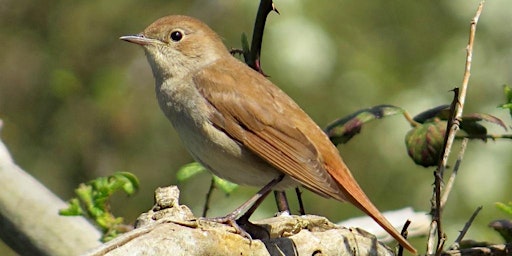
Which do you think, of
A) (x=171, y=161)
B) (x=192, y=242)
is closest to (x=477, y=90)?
(x=171, y=161)

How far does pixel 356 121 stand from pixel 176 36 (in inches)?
40.3

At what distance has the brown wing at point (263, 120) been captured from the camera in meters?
4.04

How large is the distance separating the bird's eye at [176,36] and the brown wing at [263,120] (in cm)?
38

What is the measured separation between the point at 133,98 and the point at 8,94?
37.0 inches

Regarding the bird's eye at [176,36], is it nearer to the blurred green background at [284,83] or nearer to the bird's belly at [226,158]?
the bird's belly at [226,158]

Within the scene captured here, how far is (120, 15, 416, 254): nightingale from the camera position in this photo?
4.01 metres

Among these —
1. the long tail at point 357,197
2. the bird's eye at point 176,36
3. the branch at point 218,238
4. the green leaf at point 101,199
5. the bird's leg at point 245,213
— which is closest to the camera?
the branch at point 218,238

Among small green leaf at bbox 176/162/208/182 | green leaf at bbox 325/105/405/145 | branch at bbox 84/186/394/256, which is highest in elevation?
small green leaf at bbox 176/162/208/182

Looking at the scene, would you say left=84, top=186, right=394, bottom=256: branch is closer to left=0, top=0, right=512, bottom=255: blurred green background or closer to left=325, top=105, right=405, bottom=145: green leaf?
left=325, top=105, right=405, bottom=145: green leaf

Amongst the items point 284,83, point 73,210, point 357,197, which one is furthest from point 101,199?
point 284,83

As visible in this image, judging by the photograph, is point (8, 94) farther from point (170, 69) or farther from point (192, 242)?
point (192, 242)

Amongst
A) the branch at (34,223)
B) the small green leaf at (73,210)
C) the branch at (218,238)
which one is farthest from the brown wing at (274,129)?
the branch at (34,223)

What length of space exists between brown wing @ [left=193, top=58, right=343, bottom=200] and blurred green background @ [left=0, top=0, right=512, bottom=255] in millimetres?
1840

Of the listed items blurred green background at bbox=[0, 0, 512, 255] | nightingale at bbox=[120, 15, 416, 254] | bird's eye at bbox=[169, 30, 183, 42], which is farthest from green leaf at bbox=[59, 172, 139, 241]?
blurred green background at bbox=[0, 0, 512, 255]
